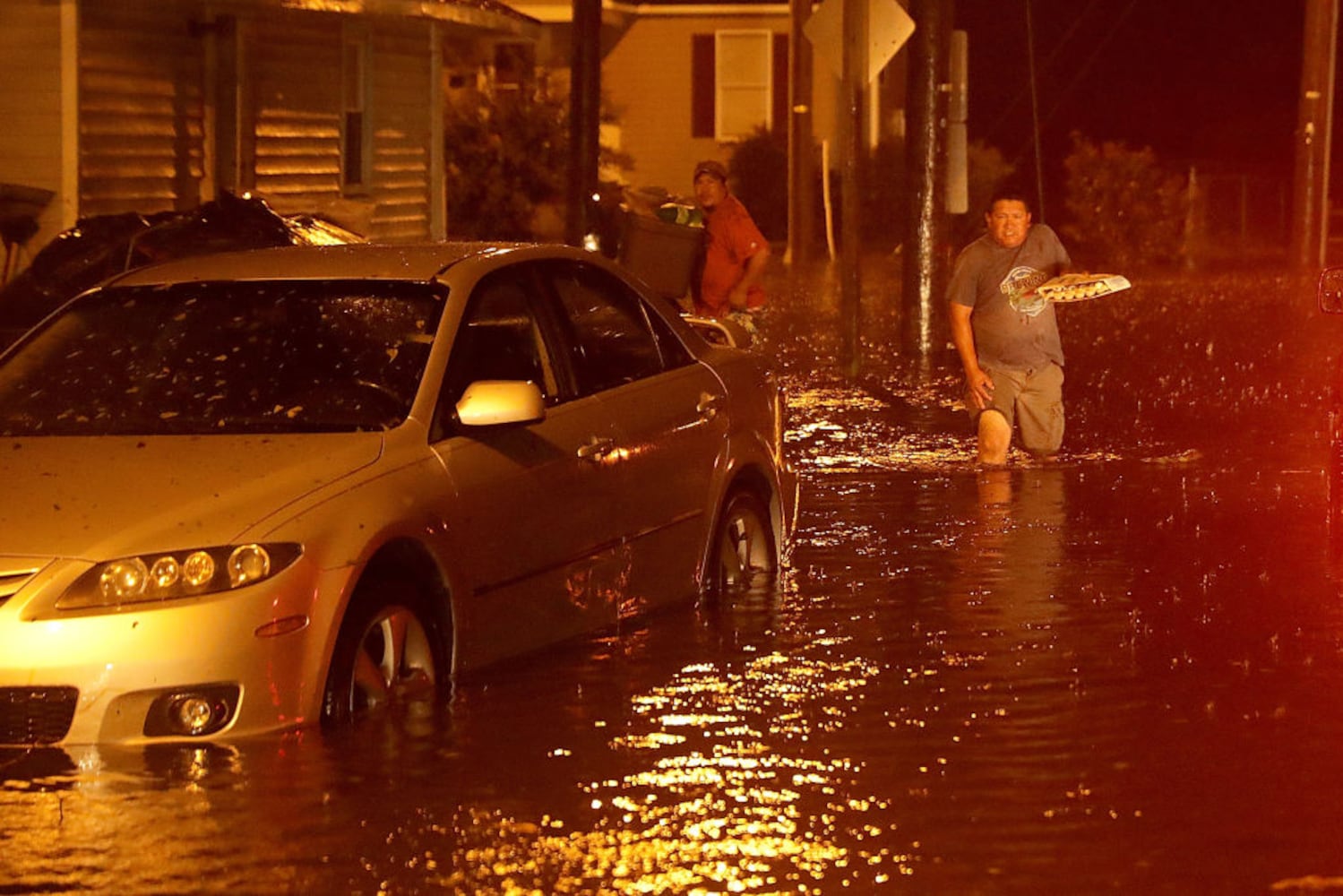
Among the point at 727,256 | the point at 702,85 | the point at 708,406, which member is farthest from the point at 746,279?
the point at 702,85

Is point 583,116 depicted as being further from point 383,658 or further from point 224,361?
point 383,658

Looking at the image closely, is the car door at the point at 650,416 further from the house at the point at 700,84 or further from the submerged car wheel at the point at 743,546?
the house at the point at 700,84

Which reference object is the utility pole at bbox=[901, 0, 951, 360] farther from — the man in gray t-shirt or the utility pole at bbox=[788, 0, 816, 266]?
the utility pole at bbox=[788, 0, 816, 266]

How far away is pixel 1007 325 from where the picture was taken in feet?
43.9

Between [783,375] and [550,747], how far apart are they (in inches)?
502

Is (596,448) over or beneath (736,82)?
beneath

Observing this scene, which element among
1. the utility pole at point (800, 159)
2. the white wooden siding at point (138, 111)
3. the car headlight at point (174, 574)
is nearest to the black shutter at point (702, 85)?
the utility pole at point (800, 159)

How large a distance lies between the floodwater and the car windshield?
38.1 inches

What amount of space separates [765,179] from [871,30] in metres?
23.5

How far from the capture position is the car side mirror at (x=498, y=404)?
7.67 metres

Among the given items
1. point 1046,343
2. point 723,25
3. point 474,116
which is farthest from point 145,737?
point 723,25

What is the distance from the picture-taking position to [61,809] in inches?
260

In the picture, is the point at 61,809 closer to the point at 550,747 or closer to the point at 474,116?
the point at 550,747

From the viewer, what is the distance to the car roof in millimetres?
8398
